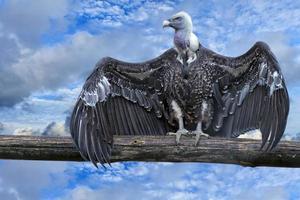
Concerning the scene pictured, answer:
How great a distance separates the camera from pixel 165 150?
487cm

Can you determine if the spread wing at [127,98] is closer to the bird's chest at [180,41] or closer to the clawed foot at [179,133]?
the bird's chest at [180,41]

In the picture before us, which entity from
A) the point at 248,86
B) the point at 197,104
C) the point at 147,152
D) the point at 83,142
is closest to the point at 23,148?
the point at 83,142

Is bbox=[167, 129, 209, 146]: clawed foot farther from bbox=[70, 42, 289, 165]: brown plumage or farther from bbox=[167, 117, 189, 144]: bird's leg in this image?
bbox=[70, 42, 289, 165]: brown plumage

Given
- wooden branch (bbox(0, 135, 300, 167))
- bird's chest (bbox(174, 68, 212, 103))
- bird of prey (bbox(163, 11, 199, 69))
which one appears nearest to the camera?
wooden branch (bbox(0, 135, 300, 167))

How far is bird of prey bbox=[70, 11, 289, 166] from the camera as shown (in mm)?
5062

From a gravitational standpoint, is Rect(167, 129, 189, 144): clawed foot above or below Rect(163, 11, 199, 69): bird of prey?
below

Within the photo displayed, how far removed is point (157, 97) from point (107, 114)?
43cm

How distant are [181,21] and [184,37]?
0.46 feet

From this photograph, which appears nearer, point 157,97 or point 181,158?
point 181,158

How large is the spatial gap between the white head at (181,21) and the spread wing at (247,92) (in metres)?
0.26

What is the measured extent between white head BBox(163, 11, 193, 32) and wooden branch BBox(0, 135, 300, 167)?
38.3 inches

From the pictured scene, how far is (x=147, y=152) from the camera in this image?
4.84 meters

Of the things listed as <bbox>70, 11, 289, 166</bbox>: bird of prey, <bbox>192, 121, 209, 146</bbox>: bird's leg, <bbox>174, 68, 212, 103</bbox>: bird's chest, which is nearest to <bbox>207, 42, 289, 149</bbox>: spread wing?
<bbox>70, 11, 289, 166</bbox>: bird of prey

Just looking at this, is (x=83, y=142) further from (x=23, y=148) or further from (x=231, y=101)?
(x=231, y=101)
